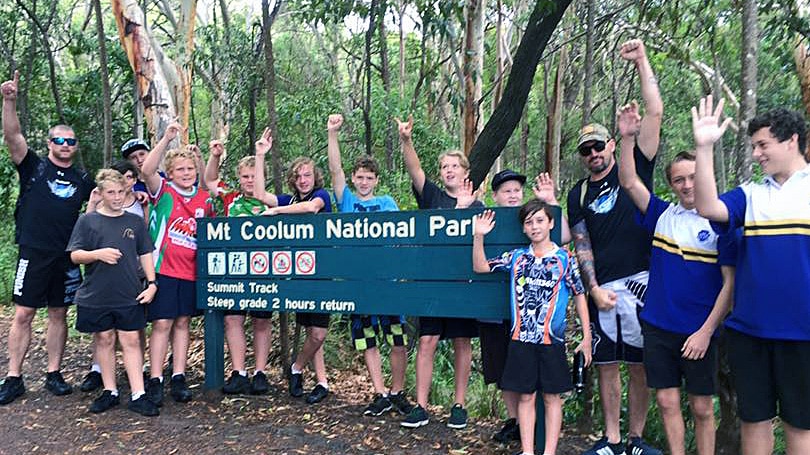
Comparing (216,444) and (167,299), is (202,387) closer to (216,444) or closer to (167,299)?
(167,299)

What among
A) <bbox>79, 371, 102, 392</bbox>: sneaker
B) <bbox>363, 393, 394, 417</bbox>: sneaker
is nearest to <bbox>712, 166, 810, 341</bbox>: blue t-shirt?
<bbox>363, 393, 394, 417</bbox>: sneaker

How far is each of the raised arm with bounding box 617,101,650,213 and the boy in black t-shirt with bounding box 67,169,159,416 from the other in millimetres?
3405

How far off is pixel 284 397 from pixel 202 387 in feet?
2.62

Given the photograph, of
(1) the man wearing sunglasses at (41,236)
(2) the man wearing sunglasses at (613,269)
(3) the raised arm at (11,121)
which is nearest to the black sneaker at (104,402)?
(1) the man wearing sunglasses at (41,236)

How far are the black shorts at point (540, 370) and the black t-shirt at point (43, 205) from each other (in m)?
3.70

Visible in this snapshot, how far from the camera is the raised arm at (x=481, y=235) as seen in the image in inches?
166

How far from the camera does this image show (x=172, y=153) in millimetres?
5312

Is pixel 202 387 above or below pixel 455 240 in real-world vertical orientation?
below

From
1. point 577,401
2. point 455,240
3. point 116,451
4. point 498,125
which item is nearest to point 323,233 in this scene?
point 455,240

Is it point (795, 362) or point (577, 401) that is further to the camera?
point (577, 401)

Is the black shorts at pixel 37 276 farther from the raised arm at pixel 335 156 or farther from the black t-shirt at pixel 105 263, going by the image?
the raised arm at pixel 335 156

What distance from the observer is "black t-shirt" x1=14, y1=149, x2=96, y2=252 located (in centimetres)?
536

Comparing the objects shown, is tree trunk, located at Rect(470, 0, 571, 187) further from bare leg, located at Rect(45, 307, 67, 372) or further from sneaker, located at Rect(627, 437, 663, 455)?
bare leg, located at Rect(45, 307, 67, 372)

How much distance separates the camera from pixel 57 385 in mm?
5547
